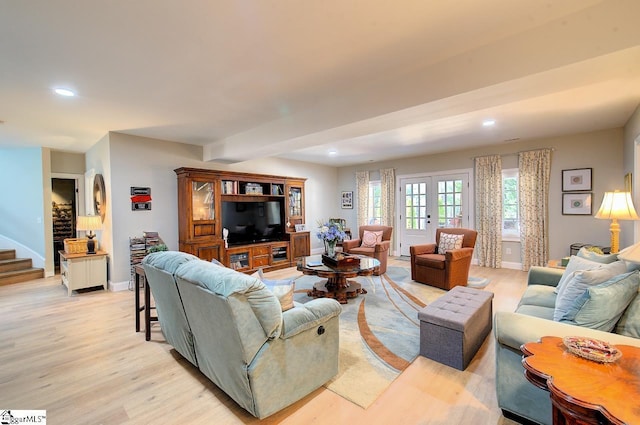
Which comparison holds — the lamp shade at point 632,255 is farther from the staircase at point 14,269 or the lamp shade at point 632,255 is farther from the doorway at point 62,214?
the doorway at point 62,214

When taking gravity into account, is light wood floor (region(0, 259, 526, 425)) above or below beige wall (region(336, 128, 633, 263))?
below

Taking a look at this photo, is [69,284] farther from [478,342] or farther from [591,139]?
[591,139]

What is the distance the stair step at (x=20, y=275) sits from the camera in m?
5.31

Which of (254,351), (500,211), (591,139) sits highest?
(591,139)

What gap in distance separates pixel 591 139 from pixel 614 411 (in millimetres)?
5710

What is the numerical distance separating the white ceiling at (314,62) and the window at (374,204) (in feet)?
13.2

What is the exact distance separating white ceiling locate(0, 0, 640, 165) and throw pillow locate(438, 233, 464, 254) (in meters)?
1.96

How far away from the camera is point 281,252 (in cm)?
630

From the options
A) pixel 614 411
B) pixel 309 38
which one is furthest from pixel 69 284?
pixel 614 411

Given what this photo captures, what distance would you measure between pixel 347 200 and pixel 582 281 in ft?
22.4

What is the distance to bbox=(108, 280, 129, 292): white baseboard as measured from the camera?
4707mm

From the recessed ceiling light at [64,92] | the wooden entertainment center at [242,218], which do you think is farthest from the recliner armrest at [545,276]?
the recessed ceiling light at [64,92]

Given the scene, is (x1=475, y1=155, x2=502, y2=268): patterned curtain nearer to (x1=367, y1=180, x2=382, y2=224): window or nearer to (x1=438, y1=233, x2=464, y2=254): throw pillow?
(x1=438, y1=233, x2=464, y2=254): throw pillow

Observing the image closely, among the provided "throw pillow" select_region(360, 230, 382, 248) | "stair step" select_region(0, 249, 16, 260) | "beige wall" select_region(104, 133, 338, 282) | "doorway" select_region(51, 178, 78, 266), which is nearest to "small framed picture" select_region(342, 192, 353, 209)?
"throw pillow" select_region(360, 230, 382, 248)
